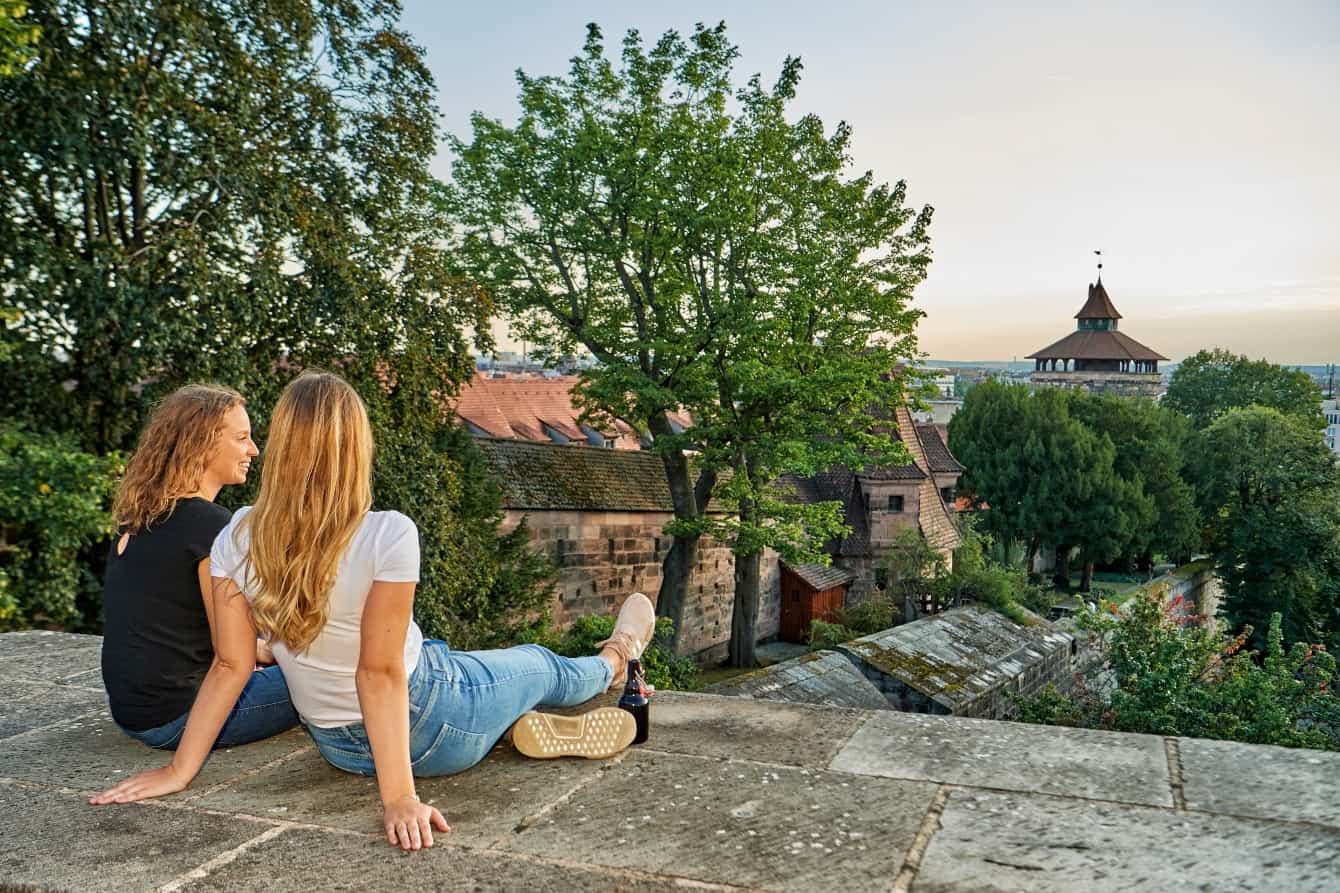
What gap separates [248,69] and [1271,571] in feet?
A: 115

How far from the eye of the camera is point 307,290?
11359mm

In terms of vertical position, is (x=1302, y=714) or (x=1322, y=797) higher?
(x=1322, y=797)

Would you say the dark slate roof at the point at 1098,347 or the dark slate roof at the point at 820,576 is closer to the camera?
the dark slate roof at the point at 820,576

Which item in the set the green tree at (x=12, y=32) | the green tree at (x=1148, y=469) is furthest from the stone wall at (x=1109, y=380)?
the green tree at (x=12, y=32)

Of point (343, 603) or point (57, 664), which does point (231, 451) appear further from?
point (57, 664)

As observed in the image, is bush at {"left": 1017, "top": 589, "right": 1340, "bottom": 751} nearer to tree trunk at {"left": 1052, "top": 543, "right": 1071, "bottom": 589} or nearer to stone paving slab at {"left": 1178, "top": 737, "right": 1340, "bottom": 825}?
stone paving slab at {"left": 1178, "top": 737, "right": 1340, "bottom": 825}

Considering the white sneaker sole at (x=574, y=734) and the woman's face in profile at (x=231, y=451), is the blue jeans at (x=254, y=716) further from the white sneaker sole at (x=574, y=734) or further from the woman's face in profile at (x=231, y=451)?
the white sneaker sole at (x=574, y=734)

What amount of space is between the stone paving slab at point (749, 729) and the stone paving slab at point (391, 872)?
3.18 ft

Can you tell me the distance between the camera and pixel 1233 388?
61.6 m

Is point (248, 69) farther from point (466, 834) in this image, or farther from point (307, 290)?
point (466, 834)

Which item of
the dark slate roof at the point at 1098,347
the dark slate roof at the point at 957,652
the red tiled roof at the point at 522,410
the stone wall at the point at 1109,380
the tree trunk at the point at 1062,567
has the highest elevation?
the dark slate roof at the point at 1098,347

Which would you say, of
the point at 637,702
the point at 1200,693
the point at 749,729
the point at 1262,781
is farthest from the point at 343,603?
the point at 1200,693

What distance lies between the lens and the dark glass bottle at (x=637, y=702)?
11.4 ft

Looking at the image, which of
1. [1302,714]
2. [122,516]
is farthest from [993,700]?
[122,516]
